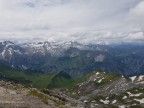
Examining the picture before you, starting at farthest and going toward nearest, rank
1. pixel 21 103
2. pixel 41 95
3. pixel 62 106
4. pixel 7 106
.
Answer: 1. pixel 41 95
2. pixel 62 106
3. pixel 21 103
4. pixel 7 106

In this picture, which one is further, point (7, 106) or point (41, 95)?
point (41, 95)

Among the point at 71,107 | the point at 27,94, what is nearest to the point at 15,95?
the point at 27,94

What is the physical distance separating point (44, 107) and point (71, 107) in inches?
465

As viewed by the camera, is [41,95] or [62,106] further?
[41,95]

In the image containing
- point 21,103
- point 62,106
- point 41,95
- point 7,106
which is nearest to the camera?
point 7,106

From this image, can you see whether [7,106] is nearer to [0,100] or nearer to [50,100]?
[0,100]

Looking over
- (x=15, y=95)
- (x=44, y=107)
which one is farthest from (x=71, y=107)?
(x=15, y=95)

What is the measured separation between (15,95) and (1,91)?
6104 mm

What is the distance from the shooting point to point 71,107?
97438 mm

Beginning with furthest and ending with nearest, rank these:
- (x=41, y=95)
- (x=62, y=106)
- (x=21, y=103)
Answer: (x=41, y=95)
(x=62, y=106)
(x=21, y=103)

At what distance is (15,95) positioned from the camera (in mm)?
97375

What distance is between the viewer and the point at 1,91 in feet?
330

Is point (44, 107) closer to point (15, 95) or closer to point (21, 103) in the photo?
point (21, 103)

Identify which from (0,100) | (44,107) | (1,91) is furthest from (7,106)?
(1,91)
